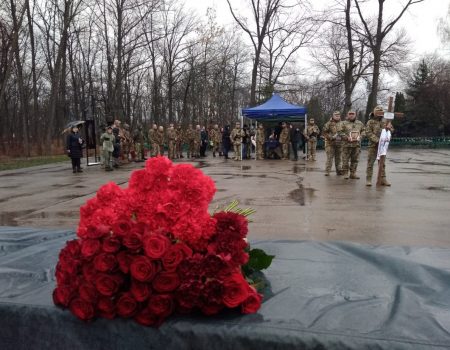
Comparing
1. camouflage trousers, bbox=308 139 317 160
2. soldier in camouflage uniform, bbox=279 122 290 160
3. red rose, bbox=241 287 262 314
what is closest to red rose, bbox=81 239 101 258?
red rose, bbox=241 287 262 314

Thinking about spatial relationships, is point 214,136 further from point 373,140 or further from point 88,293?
point 88,293

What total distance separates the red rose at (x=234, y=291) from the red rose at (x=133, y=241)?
0.38m

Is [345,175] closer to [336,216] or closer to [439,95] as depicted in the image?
[336,216]

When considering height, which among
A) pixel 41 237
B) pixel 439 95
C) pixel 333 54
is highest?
pixel 333 54

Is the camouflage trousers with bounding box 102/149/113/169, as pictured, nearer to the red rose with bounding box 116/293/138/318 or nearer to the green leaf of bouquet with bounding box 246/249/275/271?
the green leaf of bouquet with bounding box 246/249/275/271

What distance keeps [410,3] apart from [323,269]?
31.9 m

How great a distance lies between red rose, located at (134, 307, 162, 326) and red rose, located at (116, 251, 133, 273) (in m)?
0.18

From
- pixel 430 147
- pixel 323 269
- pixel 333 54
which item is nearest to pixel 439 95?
pixel 430 147

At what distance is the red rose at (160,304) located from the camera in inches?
65.0

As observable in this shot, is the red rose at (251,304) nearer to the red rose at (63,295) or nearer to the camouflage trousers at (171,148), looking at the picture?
the red rose at (63,295)

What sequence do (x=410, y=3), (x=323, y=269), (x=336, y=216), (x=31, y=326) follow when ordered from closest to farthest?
(x=31, y=326)
(x=323, y=269)
(x=336, y=216)
(x=410, y=3)

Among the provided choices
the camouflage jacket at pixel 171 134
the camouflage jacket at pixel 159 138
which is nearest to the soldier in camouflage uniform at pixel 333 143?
the camouflage jacket at pixel 159 138

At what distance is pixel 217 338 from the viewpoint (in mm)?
1629

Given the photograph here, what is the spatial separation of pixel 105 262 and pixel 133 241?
136 mm
